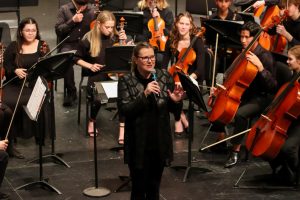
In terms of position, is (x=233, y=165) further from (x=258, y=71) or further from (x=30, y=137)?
(x=30, y=137)

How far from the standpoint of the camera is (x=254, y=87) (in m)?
6.32

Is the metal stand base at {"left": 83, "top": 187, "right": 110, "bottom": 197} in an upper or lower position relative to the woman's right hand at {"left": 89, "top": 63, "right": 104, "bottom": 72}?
lower

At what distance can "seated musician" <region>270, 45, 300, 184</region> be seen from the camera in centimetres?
561

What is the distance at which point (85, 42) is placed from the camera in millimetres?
6934

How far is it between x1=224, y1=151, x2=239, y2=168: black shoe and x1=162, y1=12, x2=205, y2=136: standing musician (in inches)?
33.7

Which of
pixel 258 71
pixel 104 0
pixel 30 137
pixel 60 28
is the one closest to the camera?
pixel 258 71

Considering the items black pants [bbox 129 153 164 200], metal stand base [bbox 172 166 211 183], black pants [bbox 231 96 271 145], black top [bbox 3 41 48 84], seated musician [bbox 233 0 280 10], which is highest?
seated musician [bbox 233 0 280 10]

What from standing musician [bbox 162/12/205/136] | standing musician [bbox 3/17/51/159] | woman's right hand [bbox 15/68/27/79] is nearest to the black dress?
standing musician [bbox 3/17/51/159]

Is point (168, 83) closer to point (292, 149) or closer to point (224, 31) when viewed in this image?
point (292, 149)

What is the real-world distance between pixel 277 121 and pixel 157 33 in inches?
111

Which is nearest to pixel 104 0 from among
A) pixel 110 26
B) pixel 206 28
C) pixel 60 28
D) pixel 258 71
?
pixel 60 28

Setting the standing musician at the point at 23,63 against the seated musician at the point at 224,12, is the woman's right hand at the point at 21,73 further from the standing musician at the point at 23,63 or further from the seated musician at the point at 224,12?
the seated musician at the point at 224,12

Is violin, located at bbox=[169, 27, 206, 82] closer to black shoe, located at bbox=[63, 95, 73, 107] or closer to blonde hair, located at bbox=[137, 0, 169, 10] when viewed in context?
blonde hair, located at bbox=[137, 0, 169, 10]

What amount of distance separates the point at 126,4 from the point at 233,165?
3918 mm
